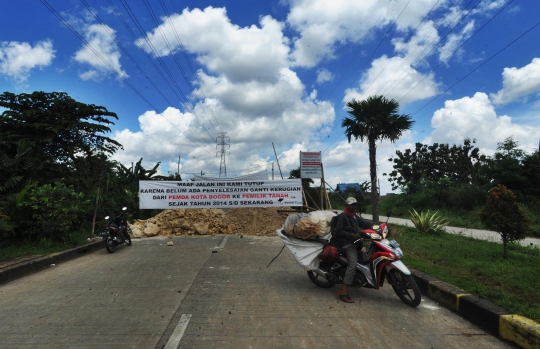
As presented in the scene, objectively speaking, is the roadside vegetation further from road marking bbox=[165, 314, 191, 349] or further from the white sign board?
the white sign board

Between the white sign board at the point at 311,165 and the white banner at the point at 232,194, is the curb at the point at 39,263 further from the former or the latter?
the white sign board at the point at 311,165

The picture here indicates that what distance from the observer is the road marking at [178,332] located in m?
3.48

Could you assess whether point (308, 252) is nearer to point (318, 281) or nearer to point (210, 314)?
point (318, 281)

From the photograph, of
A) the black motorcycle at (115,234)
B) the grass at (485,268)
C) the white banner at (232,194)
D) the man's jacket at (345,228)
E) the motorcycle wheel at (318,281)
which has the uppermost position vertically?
the white banner at (232,194)

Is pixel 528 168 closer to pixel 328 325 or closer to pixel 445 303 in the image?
pixel 445 303

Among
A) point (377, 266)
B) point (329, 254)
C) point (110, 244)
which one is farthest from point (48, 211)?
point (377, 266)

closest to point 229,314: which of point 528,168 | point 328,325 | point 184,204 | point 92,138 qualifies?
point 328,325

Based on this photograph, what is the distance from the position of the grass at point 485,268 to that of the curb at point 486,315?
166 millimetres

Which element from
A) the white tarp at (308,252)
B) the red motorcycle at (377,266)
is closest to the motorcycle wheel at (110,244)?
the white tarp at (308,252)

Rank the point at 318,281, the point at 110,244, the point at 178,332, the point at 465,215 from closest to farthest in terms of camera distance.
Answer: the point at 178,332
the point at 318,281
the point at 110,244
the point at 465,215

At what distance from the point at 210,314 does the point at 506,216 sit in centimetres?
587

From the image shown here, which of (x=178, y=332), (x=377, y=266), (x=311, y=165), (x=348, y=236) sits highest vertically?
(x=311, y=165)

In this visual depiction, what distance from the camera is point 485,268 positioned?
6.17 metres

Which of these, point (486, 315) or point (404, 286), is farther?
point (404, 286)
